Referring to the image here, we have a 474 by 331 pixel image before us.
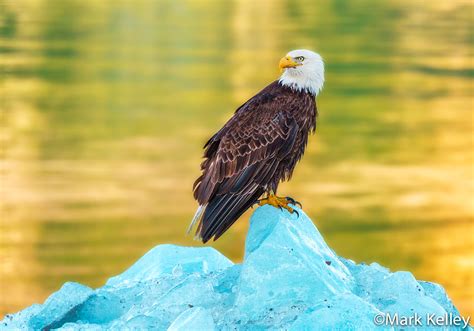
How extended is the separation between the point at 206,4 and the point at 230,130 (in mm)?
69948

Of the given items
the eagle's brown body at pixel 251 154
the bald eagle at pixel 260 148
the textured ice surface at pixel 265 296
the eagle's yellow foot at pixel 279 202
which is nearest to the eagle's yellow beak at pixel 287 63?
the bald eagle at pixel 260 148

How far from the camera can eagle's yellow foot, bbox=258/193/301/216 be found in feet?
37.1

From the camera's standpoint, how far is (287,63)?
1164 cm

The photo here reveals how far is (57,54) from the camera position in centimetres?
5378

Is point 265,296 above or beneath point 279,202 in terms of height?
beneath

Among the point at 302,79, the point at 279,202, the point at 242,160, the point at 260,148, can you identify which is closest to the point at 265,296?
the point at 279,202

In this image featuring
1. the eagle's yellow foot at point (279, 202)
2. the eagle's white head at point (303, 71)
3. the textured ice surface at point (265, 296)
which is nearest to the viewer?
the textured ice surface at point (265, 296)

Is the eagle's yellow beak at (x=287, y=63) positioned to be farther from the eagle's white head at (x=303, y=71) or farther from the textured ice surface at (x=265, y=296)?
the textured ice surface at (x=265, y=296)

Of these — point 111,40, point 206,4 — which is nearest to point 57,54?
point 111,40

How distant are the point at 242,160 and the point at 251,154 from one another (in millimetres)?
106

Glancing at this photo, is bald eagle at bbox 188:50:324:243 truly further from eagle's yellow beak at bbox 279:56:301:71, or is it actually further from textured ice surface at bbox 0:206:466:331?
textured ice surface at bbox 0:206:466:331

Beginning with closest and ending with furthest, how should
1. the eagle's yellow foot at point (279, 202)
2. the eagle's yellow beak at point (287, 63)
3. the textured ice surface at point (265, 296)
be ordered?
the textured ice surface at point (265, 296) < the eagle's yellow foot at point (279, 202) < the eagle's yellow beak at point (287, 63)

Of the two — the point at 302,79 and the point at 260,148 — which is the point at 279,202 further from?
the point at 302,79

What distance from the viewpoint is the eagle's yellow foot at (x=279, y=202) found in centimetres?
1130
